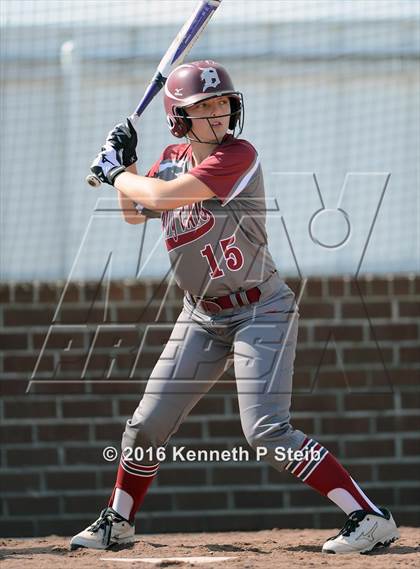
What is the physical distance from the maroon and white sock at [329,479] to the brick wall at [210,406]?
1.79 metres

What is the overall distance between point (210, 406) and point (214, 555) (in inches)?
Result: 67.1

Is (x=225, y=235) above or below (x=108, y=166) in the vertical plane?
below

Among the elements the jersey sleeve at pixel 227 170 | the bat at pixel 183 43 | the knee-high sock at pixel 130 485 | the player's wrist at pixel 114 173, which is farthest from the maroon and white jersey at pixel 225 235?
the knee-high sock at pixel 130 485

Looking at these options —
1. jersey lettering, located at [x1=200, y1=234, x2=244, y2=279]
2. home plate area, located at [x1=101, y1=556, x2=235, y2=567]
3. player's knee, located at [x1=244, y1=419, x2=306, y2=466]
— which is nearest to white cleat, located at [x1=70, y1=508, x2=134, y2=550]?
home plate area, located at [x1=101, y1=556, x2=235, y2=567]

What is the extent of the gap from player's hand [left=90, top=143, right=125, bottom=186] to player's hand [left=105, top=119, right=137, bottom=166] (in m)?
0.03

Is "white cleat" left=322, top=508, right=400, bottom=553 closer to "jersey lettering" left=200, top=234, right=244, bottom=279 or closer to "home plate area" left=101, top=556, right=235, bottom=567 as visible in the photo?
"home plate area" left=101, top=556, right=235, bottom=567

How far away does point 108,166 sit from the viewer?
4.80 metres

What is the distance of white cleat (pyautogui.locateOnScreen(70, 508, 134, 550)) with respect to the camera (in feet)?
16.1

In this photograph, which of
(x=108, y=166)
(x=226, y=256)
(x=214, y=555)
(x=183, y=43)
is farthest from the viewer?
(x=183, y=43)

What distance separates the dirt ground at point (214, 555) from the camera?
4539 mm

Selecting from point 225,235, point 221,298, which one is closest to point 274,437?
point 221,298

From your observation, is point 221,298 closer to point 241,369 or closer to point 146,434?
point 241,369

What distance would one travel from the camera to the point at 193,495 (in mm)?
6566

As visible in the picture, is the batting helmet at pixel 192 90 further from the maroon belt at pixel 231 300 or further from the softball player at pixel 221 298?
the maroon belt at pixel 231 300
